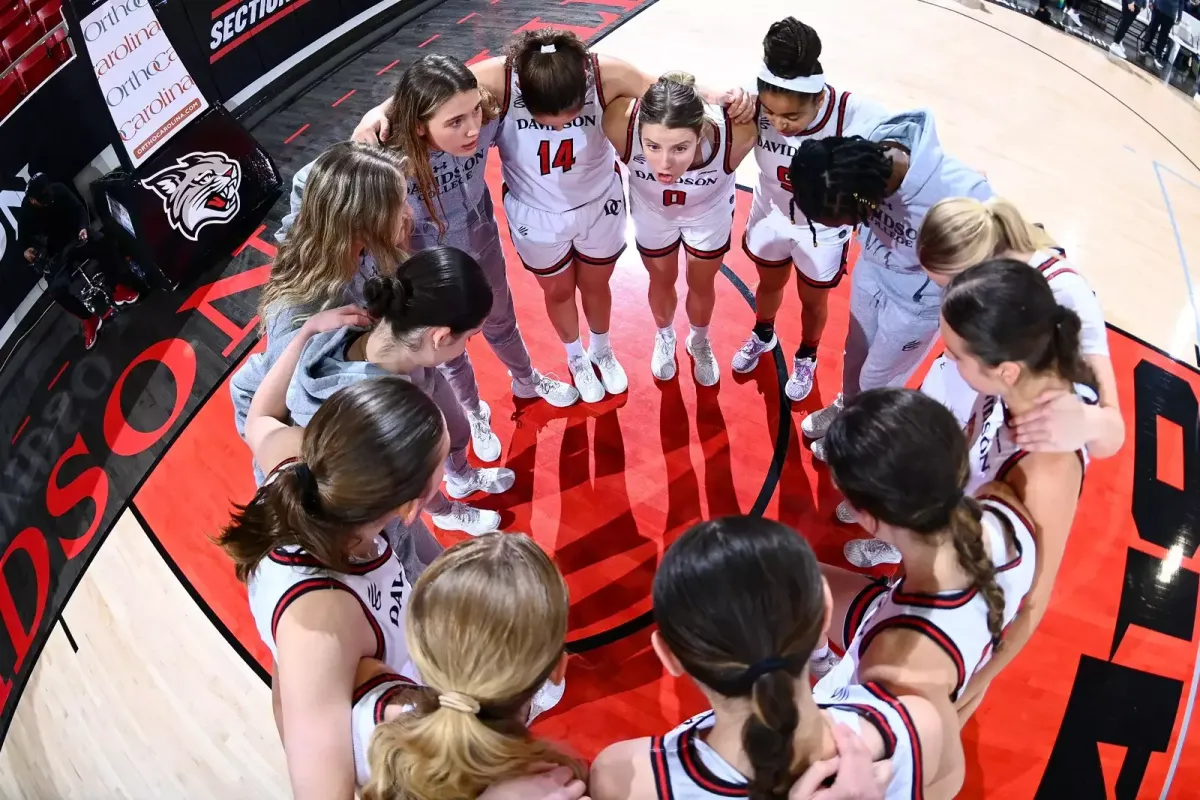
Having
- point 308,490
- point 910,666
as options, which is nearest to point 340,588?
point 308,490

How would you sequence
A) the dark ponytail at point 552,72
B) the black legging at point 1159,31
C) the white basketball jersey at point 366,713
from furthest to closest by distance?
the black legging at point 1159,31 < the dark ponytail at point 552,72 < the white basketball jersey at point 366,713

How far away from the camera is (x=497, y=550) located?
4.86 ft

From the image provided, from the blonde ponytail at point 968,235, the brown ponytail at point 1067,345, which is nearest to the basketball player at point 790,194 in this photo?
the blonde ponytail at point 968,235

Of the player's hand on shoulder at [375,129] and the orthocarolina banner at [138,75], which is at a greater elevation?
the player's hand on shoulder at [375,129]

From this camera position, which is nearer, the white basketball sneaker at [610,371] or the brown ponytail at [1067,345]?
the brown ponytail at [1067,345]

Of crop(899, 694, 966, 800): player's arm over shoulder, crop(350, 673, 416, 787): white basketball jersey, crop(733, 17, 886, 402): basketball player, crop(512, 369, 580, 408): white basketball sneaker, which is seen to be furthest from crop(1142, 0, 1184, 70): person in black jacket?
crop(350, 673, 416, 787): white basketball jersey

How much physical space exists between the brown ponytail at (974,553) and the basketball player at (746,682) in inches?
12.8

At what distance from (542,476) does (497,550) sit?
215cm

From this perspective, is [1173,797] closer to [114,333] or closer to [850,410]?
[850,410]

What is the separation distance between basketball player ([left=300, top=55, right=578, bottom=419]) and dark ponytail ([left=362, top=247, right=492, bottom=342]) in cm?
53

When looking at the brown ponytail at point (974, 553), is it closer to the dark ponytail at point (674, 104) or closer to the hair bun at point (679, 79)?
the dark ponytail at point (674, 104)

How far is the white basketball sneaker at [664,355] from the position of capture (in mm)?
3855

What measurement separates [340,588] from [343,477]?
26 centimetres

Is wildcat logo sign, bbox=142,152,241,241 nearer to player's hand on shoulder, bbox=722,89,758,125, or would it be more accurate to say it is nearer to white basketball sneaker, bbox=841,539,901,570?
player's hand on shoulder, bbox=722,89,758,125
